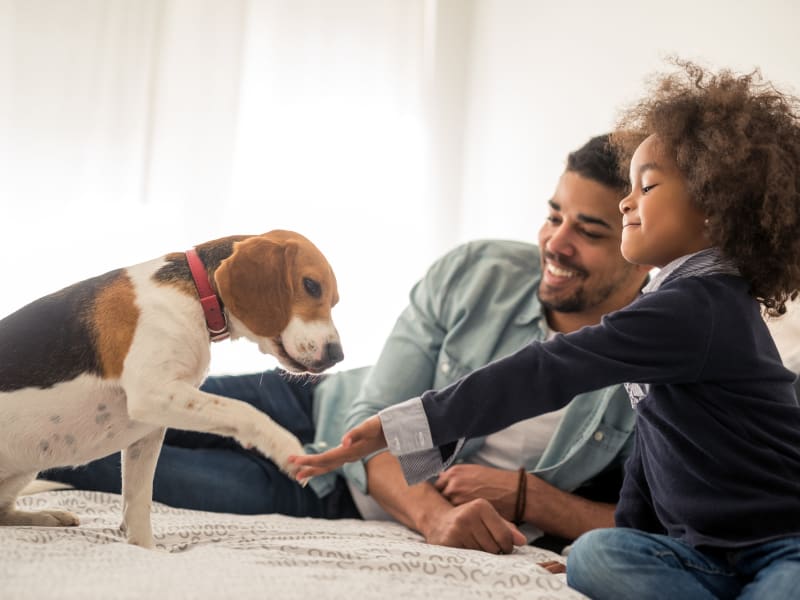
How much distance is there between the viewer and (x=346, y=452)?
Result: 1.09 m

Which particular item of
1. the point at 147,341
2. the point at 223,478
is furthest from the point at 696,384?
the point at 223,478

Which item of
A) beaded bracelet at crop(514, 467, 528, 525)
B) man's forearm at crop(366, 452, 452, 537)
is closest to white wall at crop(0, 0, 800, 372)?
man's forearm at crop(366, 452, 452, 537)

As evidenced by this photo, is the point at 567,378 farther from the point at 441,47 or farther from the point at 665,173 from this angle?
the point at 441,47

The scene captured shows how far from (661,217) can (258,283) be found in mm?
599

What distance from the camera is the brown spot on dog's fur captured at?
1.07 m

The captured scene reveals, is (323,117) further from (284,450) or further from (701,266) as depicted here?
(284,450)

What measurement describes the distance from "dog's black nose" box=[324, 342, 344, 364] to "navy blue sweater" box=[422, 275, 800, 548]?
0.14 m

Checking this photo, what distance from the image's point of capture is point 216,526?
1367mm

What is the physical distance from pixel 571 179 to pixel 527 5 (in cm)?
157

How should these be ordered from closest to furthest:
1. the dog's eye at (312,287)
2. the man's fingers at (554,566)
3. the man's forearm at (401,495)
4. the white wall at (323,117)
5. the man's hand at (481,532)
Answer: the dog's eye at (312,287)
the man's fingers at (554,566)
the man's hand at (481,532)
the man's forearm at (401,495)
the white wall at (323,117)

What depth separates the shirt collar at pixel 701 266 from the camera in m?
1.18

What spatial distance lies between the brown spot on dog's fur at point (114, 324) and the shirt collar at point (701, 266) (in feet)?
2.48

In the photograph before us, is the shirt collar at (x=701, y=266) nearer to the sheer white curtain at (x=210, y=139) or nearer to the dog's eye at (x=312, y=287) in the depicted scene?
the dog's eye at (x=312, y=287)

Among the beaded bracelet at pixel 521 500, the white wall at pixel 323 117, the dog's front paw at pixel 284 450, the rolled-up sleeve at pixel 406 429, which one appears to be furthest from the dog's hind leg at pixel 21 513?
the white wall at pixel 323 117
